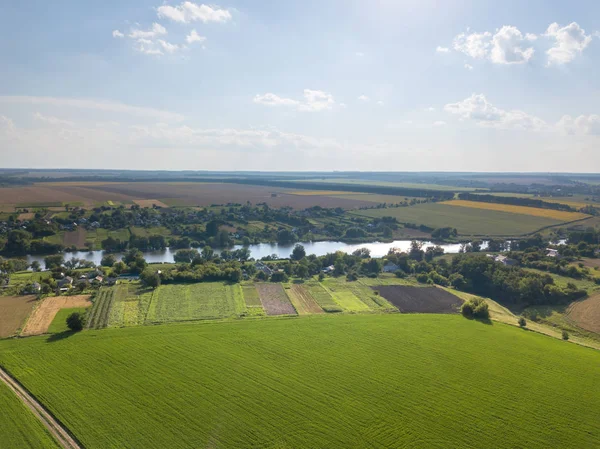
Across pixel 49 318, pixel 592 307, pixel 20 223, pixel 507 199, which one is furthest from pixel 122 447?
pixel 507 199

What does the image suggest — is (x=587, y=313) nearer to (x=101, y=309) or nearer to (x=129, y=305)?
(x=129, y=305)

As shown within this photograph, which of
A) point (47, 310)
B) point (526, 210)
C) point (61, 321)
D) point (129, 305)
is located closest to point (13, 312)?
point (47, 310)

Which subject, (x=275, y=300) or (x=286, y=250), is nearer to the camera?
(x=275, y=300)

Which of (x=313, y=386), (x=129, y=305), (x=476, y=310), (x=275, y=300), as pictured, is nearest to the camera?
(x=313, y=386)

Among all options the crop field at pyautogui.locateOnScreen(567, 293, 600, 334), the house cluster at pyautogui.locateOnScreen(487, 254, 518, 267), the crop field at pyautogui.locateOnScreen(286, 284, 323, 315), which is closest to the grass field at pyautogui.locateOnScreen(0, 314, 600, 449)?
the crop field at pyautogui.locateOnScreen(286, 284, 323, 315)

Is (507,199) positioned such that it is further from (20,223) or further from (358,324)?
(20,223)

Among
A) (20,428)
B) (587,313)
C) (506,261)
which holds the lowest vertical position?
(587,313)

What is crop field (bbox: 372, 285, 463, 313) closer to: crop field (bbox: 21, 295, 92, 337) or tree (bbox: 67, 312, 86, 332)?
tree (bbox: 67, 312, 86, 332)
